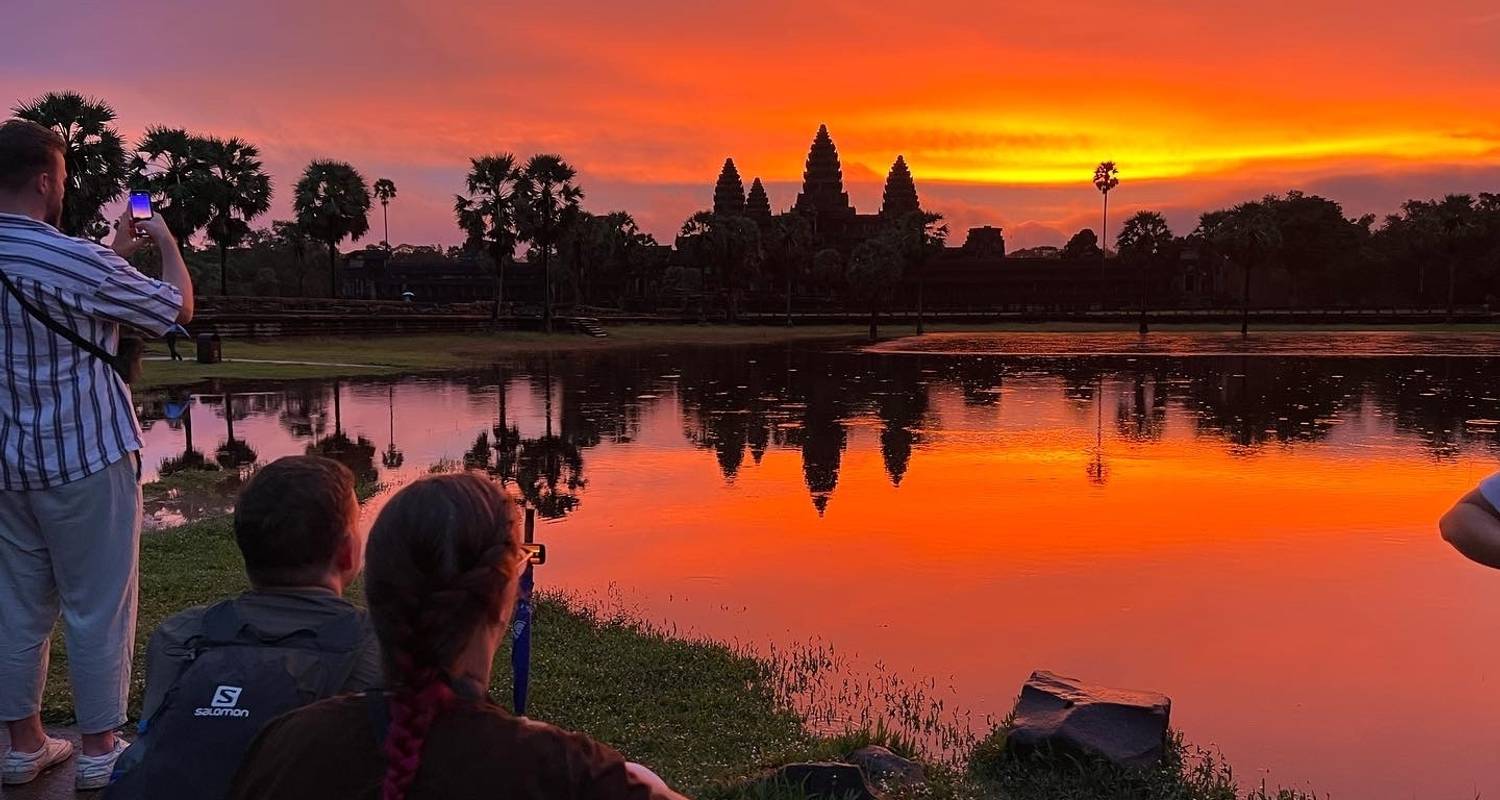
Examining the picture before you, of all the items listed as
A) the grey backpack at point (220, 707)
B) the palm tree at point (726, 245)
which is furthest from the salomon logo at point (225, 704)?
the palm tree at point (726, 245)

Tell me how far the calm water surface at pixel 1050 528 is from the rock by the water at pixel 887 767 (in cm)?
134

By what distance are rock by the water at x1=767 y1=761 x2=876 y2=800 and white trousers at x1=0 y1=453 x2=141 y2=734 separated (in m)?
2.38

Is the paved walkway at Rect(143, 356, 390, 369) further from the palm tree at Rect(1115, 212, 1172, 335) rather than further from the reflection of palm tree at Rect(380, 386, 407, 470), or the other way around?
the palm tree at Rect(1115, 212, 1172, 335)

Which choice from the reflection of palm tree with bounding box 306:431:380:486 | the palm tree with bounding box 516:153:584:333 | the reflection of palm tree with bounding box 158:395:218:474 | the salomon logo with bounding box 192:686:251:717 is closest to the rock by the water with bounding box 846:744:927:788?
the salomon logo with bounding box 192:686:251:717

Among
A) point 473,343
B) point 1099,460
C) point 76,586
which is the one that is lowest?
point 1099,460

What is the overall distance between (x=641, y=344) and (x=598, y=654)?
4342cm

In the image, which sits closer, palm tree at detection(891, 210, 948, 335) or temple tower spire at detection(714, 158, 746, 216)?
palm tree at detection(891, 210, 948, 335)

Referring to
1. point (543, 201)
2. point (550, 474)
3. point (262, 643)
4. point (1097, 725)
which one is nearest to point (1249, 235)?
point (543, 201)

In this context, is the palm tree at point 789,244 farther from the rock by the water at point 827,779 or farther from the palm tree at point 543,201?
the rock by the water at point 827,779

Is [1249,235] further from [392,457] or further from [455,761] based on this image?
[455,761]

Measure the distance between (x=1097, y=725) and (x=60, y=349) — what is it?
14.3ft

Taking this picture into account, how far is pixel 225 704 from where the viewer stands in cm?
215

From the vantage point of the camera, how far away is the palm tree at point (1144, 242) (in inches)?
3568

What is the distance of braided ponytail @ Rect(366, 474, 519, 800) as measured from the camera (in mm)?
1640
